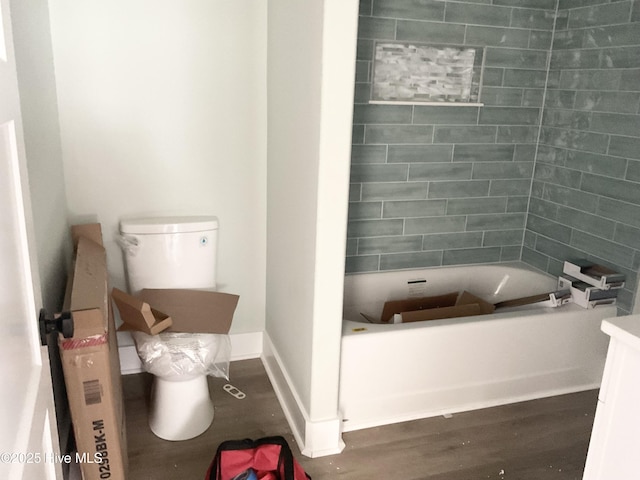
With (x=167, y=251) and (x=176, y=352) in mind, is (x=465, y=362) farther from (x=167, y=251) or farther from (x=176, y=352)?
(x=167, y=251)

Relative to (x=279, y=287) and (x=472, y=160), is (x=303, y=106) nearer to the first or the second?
(x=279, y=287)

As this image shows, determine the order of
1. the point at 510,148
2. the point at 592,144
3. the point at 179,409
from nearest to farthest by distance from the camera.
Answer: the point at 179,409, the point at 592,144, the point at 510,148

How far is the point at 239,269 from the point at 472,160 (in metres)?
1.47

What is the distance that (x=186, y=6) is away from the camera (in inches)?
97.8

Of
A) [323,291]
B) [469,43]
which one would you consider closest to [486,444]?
[323,291]

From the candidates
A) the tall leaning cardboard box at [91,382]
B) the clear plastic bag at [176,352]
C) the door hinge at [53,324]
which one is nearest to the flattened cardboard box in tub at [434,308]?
the clear plastic bag at [176,352]

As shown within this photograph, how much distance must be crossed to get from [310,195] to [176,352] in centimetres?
86

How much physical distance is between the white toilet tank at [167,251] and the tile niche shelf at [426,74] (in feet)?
3.73

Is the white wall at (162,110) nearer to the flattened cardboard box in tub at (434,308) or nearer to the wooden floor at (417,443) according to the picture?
the wooden floor at (417,443)

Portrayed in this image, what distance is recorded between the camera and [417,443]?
2379 mm

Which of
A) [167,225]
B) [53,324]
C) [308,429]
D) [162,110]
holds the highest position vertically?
[162,110]

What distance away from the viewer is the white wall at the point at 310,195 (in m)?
1.90

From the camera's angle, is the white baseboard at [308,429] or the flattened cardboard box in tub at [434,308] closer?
the white baseboard at [308,429]

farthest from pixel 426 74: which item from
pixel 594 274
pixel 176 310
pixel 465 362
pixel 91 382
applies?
pixel 91 382
